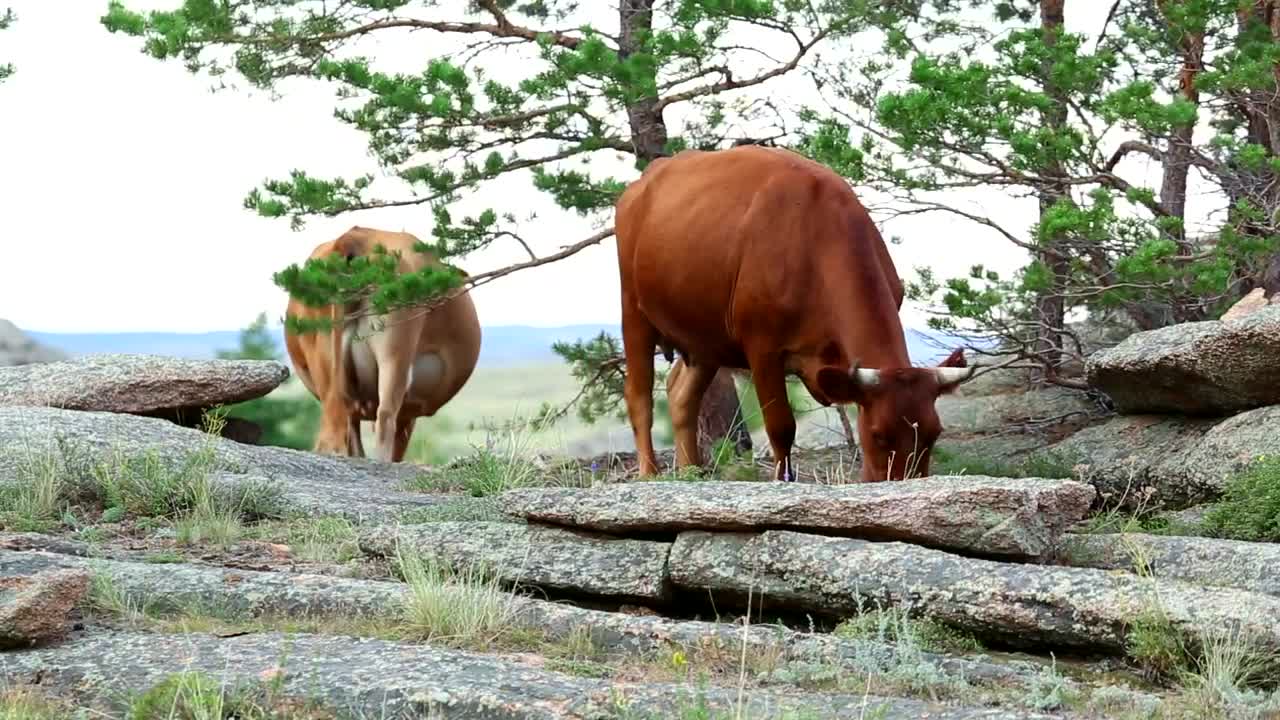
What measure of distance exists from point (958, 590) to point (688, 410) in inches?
227

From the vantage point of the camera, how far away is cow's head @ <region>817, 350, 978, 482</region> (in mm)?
9680

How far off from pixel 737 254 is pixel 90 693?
6003mm

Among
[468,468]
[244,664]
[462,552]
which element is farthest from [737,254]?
[244,664]

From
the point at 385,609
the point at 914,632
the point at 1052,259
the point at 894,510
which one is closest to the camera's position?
the point at 914,632

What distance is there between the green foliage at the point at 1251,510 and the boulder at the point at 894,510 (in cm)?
171

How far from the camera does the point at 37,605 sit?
655 cm

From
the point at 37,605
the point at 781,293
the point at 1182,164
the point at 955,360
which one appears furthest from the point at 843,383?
the point at 1182,164

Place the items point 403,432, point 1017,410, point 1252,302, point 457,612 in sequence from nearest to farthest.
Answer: point 457,612, point 1252,302, point 1017,410, point 403,432

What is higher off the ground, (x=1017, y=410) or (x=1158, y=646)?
(x=1017, y=410)

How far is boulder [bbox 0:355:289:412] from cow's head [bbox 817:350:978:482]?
667 centimetres

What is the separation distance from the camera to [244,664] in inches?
241

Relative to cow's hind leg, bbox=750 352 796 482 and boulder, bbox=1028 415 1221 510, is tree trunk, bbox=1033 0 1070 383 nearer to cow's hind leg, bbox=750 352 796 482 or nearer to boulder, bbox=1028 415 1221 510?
boulder, bbox=1028 415 1221 510

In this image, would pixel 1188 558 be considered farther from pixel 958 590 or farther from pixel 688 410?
pixel 688 410

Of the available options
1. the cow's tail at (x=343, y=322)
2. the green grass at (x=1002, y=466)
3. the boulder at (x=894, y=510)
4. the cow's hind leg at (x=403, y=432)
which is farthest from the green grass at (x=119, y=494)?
the cow's hind leg at (x=403, y=432)
